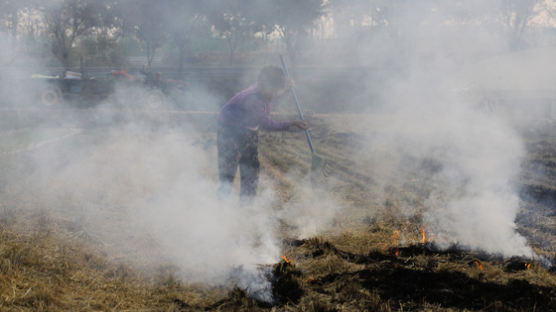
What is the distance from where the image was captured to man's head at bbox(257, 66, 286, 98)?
3707 mm

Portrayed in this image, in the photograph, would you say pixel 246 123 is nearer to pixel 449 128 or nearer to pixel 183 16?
pixel 449 128

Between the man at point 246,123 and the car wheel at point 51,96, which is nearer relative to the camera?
the man at point 246,123

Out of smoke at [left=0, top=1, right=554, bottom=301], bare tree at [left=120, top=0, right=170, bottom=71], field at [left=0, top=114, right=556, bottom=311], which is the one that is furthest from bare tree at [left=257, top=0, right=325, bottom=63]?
field at [left=0, top=114, right=556, bottom=311]

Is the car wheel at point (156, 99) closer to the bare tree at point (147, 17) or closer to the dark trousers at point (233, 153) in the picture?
the bare tree at point (147, 17)

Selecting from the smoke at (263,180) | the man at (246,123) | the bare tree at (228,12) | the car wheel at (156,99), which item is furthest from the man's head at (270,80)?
the bare tree at (228,12)

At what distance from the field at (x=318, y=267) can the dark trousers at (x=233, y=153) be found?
2.26ft

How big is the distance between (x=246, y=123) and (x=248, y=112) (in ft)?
0.38

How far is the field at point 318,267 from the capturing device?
249 centimetres

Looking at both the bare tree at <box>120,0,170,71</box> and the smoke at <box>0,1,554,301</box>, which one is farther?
the bare tree at <box>120,0,170,71</box>

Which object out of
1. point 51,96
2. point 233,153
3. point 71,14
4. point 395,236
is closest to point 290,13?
point 71,14

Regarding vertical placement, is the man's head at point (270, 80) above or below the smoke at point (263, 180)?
above

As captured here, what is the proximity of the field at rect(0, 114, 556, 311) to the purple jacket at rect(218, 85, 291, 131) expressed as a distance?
42.2 inches

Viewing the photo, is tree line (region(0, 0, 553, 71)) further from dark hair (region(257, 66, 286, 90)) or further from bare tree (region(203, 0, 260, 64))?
dark hair (region(257, 66, 286, 90))

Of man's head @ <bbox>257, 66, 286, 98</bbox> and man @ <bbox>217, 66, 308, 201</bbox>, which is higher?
man's head @ <bbox>257, 66, 286, 98</bbox>
